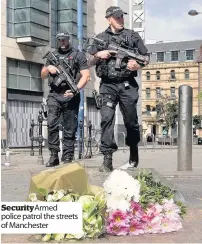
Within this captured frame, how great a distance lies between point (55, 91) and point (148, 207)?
3.05 m

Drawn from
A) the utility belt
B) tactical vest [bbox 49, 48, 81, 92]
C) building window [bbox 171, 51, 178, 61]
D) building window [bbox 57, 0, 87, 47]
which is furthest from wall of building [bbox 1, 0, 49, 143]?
building window [bbox 171, 51, 178, 61]

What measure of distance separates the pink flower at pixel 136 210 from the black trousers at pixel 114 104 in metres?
2.47

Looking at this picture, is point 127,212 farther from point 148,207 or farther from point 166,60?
point 166,60

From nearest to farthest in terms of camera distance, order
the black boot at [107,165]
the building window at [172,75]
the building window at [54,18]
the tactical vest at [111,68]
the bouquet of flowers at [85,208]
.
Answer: the bouquet of flowers at [85,208]
the black boot at [107,165]
the tactical vest at [111,68]
the building window at [54,18]
the building window at [172,75]

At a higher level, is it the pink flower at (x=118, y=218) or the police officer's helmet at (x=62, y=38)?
the police officer's helmet at (x=62, y=38)

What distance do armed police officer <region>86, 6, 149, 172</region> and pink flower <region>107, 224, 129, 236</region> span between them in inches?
91.6

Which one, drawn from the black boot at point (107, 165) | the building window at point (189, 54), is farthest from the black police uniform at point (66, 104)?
the building window at point (189, 54)

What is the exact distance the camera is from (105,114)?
20.0 feet

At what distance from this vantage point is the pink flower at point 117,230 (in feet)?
11.6

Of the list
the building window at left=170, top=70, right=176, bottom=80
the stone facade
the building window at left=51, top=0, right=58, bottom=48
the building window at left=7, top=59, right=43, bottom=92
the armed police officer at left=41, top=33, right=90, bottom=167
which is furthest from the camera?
the building window at left=170, top=70, right=176, bottom=80

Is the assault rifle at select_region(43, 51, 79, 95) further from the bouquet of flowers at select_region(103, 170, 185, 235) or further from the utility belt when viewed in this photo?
the bouquet of flowers at select_region(103, 170, 185, 235)

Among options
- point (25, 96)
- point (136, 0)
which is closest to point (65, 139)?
point (25, 96)

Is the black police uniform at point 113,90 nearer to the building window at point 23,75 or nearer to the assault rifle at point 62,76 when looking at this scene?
the assault rifle at point 62,76

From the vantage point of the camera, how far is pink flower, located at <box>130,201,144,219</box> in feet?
11.8
